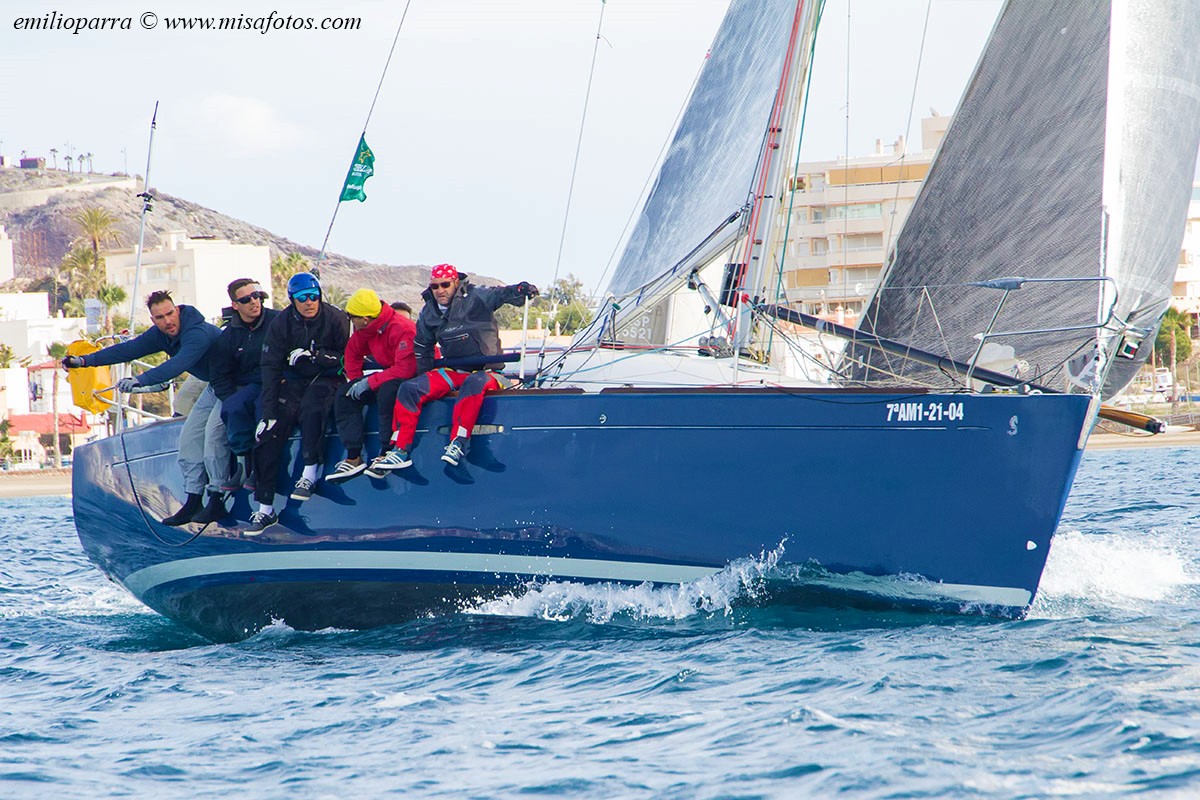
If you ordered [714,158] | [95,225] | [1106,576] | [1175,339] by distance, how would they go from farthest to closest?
[95,225], [1175,339], [714,158], [1106,576]

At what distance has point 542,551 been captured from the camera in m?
7.39

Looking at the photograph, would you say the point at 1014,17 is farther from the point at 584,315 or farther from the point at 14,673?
the point at 14,673

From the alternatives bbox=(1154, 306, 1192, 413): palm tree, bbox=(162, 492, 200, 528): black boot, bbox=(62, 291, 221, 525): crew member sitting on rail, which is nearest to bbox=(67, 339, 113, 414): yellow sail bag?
bbox=(62, 291, 221, 525): crew member sitting on rail

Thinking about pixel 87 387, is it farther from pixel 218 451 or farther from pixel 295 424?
pixel 295 424

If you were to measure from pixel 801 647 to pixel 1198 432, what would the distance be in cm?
4075

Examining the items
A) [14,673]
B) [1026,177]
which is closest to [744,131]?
[1026,177]

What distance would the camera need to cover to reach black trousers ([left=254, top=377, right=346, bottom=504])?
791 cm

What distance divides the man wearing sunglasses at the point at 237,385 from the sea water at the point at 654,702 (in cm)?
113

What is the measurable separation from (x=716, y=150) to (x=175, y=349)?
3.62m

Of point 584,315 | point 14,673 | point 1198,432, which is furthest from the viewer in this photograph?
point 1198,432

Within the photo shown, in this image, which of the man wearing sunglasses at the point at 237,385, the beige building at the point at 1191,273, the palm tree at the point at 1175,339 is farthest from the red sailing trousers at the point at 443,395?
the beige building at the point at 1191,273

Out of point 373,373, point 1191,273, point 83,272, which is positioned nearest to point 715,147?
point 373,373

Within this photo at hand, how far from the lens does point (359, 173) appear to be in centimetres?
970

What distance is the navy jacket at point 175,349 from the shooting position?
8025mm
